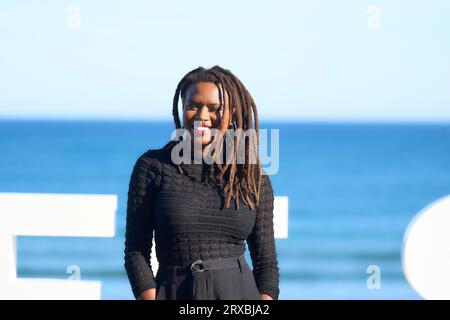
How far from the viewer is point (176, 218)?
3.15 metres

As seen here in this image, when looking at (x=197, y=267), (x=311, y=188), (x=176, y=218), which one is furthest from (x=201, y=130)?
(x=311, y=188)

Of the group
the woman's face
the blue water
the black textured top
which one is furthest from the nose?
the blue water

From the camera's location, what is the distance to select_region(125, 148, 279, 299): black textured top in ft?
10.4

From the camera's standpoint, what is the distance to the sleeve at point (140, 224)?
3197 mm

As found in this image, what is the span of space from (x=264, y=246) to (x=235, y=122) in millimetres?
451

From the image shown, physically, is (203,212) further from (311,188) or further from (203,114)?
(311,188)

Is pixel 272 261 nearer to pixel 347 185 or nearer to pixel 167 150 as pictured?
pixel 167 150

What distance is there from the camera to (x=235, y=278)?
10.5 feet

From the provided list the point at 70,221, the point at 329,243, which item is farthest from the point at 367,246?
the point at 70,221

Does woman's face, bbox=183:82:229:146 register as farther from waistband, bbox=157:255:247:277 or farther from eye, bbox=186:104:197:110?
waistband, bbox=157:255:247:277

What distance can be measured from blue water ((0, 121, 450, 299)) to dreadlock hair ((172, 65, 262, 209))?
200 centimetres

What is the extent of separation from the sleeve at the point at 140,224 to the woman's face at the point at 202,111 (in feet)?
0.64

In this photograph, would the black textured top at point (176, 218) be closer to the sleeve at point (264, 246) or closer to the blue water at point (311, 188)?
the sleeve at point (264, 246)
